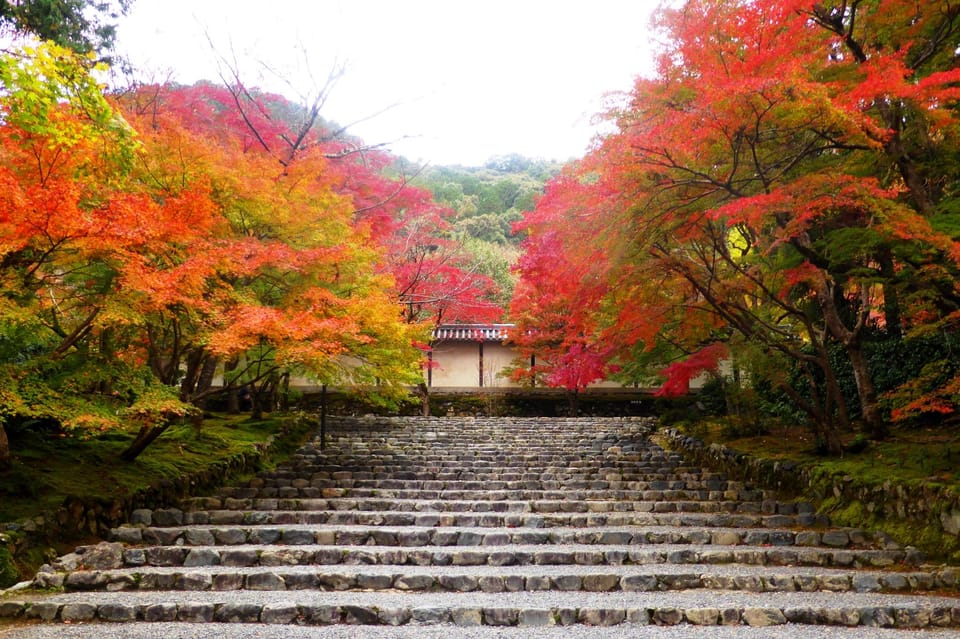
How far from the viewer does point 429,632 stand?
4.88 meters

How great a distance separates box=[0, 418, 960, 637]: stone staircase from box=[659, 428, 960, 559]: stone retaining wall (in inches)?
11.9

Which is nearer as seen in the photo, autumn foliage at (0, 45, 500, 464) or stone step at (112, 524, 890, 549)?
autumn foliage at (0, 45, 500, 464)

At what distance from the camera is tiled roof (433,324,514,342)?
21781 millimetres

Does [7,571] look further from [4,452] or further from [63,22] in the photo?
[63,22]

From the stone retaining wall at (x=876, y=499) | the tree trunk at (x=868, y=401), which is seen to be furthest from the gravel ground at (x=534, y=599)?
the tree trunk at (x=868, y=401)

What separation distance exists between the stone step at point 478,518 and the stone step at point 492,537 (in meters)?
0.51

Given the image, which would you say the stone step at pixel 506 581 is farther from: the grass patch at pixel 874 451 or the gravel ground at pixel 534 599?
the grass patch at pixel 874 451

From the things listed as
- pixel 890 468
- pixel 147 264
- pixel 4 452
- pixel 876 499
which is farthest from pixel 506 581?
pixel 4 452

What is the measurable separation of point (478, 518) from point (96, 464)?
521 cm

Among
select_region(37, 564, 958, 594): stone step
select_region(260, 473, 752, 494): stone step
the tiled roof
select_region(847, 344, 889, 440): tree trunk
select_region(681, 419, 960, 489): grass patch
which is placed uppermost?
the tiled roof

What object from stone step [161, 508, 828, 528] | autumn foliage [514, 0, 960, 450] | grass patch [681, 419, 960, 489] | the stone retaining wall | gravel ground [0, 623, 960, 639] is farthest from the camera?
stone step [161, 508, 828, 528]

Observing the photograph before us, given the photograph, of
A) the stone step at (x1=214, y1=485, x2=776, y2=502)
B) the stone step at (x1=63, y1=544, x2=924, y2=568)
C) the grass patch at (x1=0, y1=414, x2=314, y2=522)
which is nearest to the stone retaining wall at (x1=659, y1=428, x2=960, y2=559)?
the stone step at (x1=63, y1=544, x2=924, y2=568)

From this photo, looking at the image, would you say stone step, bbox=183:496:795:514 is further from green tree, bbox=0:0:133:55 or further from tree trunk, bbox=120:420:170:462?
green tree, bbox=0:0:133:55

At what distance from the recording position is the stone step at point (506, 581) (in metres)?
5.89
